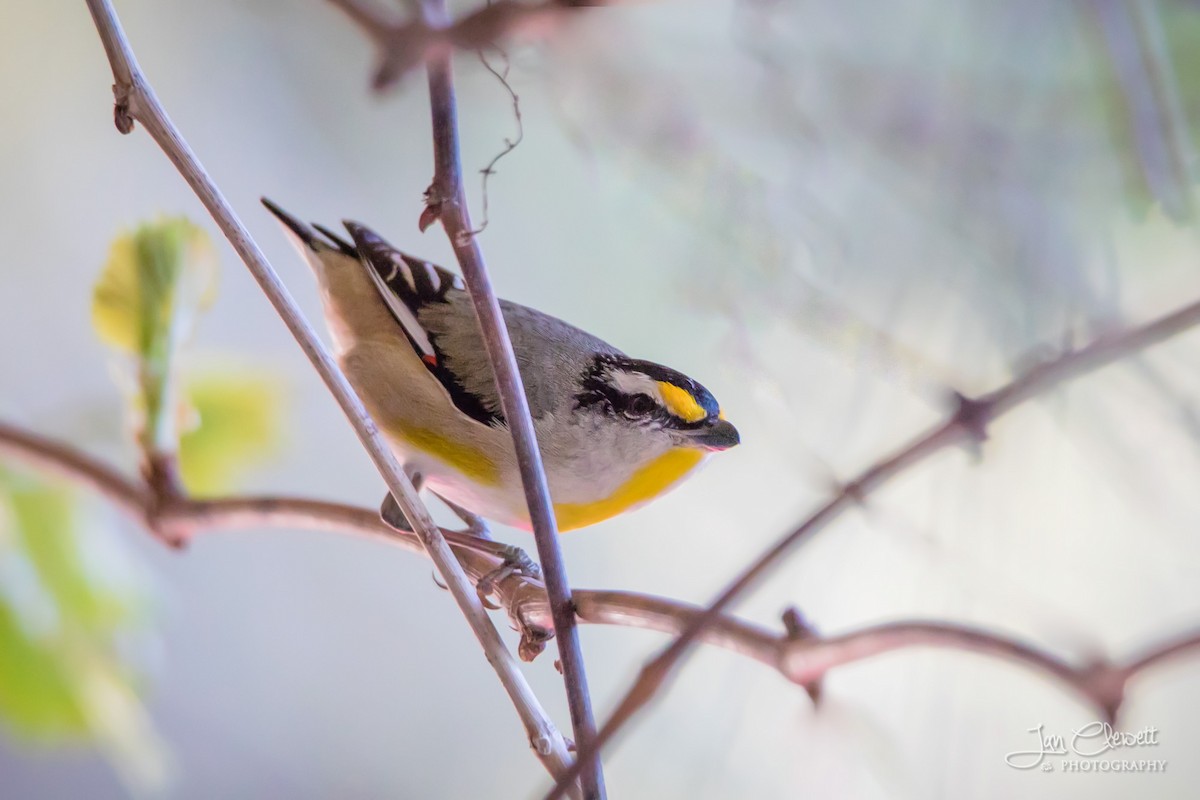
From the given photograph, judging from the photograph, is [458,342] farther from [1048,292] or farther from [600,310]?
[1048,292]

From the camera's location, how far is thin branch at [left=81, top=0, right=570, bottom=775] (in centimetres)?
37

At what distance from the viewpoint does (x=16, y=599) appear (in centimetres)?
69

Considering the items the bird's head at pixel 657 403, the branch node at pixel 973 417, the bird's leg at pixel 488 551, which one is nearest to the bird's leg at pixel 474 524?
the bird's leg at pixel 488 551

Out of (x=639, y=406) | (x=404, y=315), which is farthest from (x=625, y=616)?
(x=404, y=315)

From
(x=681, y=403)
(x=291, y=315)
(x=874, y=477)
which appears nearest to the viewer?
(x=874, y=477)

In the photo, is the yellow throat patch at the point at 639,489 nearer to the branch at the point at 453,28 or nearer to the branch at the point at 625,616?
the branch at the point at 625,616

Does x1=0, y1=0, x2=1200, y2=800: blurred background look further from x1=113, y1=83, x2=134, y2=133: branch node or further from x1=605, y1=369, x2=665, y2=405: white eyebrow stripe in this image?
x1=113, y1=83, x2=134, y2=133: branch node

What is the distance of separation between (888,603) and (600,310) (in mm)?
302

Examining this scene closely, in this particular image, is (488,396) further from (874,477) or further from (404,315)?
(874,477)

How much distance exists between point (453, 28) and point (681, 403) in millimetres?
224

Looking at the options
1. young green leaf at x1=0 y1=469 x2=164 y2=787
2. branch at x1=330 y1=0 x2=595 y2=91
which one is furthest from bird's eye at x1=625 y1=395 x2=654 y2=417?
young green leaf at x1=0 y1=469 x2=164 y2=787

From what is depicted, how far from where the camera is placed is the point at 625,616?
358mm

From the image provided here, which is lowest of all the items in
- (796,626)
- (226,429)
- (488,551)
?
(796,626)

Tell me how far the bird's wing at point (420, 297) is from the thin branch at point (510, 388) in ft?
0.61
